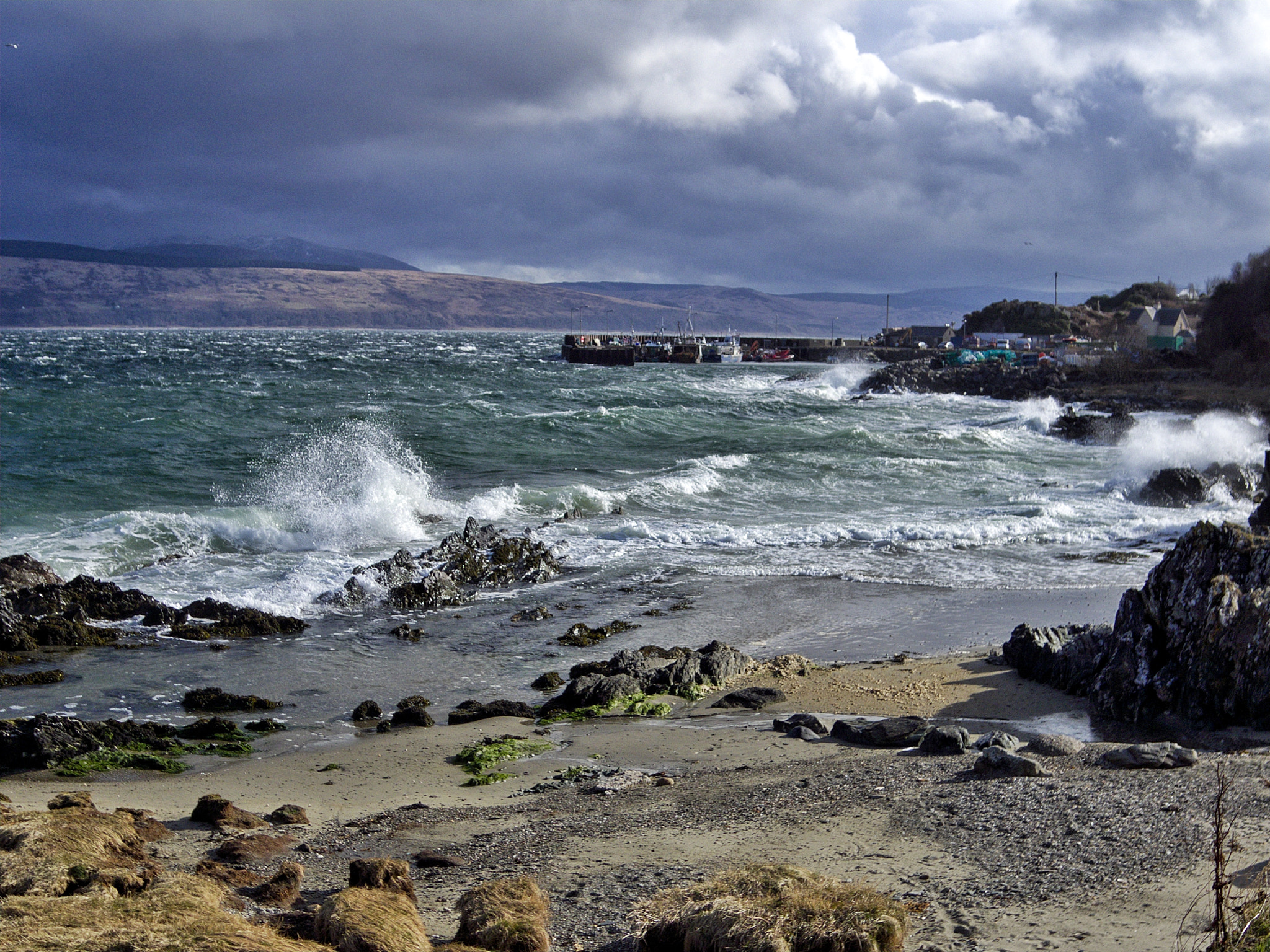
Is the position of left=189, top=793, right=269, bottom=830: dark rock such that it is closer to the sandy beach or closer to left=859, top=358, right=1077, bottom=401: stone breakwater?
the sandy beach

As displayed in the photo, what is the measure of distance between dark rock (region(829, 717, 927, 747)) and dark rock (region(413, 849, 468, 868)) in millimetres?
3746

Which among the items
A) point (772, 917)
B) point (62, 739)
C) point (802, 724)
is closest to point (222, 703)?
point (62, 739)

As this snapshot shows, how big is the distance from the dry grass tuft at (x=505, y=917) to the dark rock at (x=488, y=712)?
13.5 feet

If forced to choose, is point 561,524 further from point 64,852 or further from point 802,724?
point 64,852

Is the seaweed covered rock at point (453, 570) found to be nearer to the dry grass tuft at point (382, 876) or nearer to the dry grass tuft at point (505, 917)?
the dry grass tuft at point (382, 876)

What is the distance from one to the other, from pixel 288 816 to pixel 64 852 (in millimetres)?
1611

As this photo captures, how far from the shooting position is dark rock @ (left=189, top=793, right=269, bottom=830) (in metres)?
6.48

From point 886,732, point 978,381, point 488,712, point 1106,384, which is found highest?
point 978,381

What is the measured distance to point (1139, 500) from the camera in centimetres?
2144

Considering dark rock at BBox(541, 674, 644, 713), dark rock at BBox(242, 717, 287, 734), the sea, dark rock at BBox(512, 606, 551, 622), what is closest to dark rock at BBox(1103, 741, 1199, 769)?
the sea

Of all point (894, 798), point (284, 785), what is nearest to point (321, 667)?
point (284, 785)

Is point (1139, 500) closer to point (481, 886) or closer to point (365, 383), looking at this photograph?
point (481, 886)

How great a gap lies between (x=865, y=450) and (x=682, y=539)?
13654 mm

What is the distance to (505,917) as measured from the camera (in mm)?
4656
